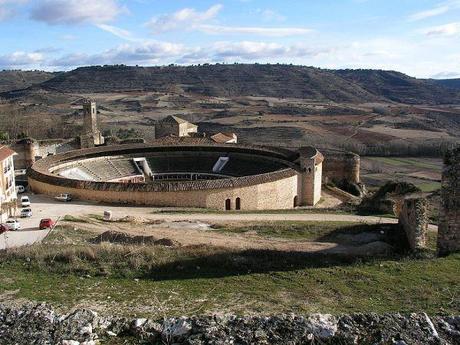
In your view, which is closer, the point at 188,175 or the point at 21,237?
the point at 21,237

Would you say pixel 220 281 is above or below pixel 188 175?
above

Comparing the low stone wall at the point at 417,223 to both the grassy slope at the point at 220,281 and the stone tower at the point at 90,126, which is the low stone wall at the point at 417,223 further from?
the stone tower at the point at 90,126

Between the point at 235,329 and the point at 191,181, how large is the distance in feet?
92.1

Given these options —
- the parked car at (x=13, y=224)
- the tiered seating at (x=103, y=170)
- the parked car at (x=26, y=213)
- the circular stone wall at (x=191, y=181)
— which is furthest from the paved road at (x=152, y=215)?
the tiered seating at (x=103, y=170)

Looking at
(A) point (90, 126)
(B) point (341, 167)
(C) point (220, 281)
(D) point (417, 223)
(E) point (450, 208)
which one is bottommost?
(B) point (341, 167)

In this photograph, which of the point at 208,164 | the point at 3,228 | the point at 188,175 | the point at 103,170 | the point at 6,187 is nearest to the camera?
the point at 3,228

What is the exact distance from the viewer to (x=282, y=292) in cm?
1509

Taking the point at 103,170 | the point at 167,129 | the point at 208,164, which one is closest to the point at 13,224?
the point at 103,170

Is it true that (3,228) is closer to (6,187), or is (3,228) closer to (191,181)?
(6,187)

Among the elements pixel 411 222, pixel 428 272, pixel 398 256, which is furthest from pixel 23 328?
pixel 411 222

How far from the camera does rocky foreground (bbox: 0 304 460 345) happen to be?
454 inches

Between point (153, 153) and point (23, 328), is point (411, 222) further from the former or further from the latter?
point (153, 153)

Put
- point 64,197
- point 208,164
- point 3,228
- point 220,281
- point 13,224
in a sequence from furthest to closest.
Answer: point 208,164, point 64,197, point 13,224, point 3,228, point 220,281

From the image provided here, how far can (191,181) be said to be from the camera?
3950cm
